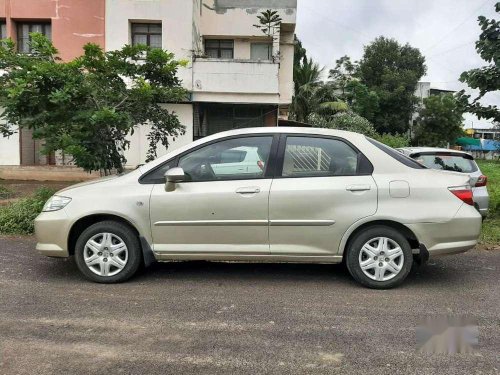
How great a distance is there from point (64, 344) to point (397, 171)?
354cm

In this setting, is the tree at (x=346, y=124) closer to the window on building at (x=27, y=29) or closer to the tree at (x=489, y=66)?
the window on building at (x=27, y=29)

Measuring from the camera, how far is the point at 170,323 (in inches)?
162

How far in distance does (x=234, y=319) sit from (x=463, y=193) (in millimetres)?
2718

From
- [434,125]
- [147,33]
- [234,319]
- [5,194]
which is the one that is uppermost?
[147,33]

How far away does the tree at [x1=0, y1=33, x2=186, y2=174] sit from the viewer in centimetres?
727

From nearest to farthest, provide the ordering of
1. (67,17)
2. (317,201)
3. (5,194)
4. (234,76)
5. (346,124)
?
(317,201) < (5,194) < (234,76) < (67,17) < (346,124)

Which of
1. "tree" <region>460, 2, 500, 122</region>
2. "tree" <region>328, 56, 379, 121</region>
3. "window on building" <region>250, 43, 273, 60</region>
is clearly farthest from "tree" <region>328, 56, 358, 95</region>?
"tree" <region>460, 2, 500, 122</region>

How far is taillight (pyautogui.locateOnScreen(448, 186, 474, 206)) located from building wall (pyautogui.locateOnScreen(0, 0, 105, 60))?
14897 millimetres

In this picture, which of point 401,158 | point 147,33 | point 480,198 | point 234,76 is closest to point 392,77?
point 234,76

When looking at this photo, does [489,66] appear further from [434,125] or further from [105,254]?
[434,125]

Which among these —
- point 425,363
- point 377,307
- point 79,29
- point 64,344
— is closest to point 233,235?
point 377,307

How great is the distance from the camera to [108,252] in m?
5.15

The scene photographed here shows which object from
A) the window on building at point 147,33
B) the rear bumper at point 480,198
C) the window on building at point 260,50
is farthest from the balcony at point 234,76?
the rear bumper at point 480,198

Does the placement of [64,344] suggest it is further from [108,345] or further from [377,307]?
[377,307]
